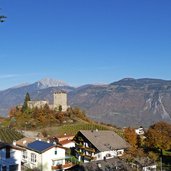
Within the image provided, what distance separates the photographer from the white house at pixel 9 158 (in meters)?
39.8

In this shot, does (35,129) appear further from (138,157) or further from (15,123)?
(138,157)

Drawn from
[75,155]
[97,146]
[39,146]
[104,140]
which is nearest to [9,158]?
[39,146]

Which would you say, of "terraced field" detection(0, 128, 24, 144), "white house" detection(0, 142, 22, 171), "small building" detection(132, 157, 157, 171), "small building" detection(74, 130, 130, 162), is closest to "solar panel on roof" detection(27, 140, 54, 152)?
"white house" detection(0, 142, 22, 171)

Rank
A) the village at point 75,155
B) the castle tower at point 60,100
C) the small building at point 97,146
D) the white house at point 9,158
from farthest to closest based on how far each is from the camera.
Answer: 1. the castle tower at point 60,100
2. the small building at point 97,146
3. the village at point 75,155
4. the white house at point 9,158

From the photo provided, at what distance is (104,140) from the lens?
58.2 meters

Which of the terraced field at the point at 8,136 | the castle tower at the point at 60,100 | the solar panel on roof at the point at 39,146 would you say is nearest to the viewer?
the solar panel on roof at the point at 39,146

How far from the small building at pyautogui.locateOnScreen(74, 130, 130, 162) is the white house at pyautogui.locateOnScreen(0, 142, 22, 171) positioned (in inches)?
662

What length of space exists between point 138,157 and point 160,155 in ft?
33.4

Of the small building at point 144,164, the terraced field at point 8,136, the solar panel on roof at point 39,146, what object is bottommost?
the small building at point 144,164

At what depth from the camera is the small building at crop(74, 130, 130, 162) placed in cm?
5522

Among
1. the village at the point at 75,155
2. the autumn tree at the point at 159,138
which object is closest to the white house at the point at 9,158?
the village at the point at 75,155

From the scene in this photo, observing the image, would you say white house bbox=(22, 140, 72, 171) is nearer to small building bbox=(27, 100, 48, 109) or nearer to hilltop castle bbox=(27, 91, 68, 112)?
small building bbox=(27, 100, 48, 109)

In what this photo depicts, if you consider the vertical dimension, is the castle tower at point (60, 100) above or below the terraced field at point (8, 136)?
above

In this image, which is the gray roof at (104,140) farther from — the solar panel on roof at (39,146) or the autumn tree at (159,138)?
the solar panel on roof at (39,146)
